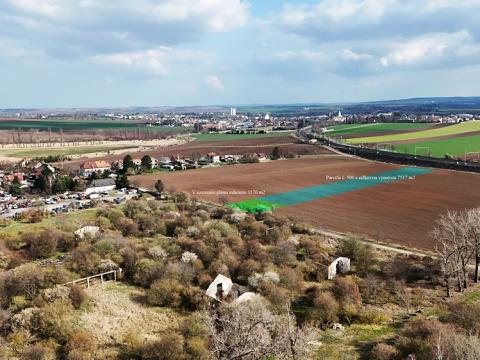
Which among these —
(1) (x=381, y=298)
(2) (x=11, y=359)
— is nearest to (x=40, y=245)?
(2) (x=11, y=359)

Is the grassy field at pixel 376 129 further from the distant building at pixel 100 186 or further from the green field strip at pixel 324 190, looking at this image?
the distant building at pixel 100 186

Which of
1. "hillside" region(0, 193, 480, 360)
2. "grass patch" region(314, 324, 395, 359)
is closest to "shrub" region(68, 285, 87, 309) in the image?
"hillside" region(0, 193, 480, 360)

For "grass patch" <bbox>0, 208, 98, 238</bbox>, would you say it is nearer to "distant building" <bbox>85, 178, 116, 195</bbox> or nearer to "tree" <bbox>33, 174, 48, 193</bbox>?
"distant building" <bbox>85, 178, 116, 195</bbox>

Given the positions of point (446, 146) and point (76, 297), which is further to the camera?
point (446, 146)

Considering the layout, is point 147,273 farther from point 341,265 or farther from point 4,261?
point 341,265

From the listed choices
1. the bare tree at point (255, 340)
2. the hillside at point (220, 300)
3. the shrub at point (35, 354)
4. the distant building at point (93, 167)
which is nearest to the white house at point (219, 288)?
the hillside at point (220, 300)

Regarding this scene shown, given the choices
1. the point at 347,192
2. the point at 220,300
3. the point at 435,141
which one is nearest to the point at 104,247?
the point at 220,300

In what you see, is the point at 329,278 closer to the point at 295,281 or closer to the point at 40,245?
the point at 295,281
